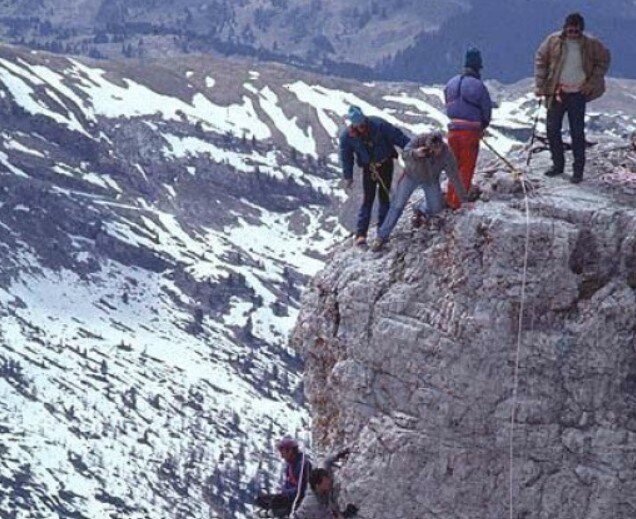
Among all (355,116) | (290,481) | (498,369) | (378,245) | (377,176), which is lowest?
(290,481)

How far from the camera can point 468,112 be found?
3269cm

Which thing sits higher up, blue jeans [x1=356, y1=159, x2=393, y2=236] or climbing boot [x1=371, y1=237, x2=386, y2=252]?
blue jeans [x1=356, y1=159, x2=393, y2=236]

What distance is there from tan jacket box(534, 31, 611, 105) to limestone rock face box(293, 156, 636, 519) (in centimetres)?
248

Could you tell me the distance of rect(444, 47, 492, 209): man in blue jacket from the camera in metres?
32.5

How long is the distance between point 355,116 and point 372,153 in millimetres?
1274

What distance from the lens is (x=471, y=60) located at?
32.6 metres

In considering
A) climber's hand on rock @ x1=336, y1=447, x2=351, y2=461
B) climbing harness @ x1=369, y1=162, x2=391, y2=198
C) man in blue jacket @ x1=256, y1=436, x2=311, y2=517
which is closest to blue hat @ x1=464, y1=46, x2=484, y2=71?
climbing harness @ x1=369, y1=162, x2=391, y2=198

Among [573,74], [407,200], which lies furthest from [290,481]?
[573,74]

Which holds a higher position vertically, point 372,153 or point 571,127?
point 571,127

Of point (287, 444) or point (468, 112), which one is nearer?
point (287, 444)

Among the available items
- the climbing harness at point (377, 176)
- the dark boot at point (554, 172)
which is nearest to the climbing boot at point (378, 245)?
the climbing harness at point (377, 176)

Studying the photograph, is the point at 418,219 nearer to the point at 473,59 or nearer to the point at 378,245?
the point at 378,245

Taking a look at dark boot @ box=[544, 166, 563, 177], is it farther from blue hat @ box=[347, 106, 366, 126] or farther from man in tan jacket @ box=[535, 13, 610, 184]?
blue hat @ box=[347, 106, 366, 126]

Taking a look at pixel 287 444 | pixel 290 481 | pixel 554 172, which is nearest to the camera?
pixel 287 444
